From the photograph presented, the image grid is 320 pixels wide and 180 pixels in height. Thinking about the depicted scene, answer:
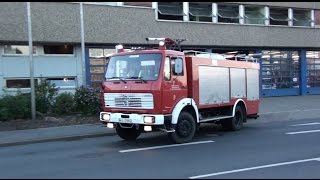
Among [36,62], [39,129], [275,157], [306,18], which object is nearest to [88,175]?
[275,157]

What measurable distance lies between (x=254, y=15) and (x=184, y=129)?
65.4 ft

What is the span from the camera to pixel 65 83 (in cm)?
2525

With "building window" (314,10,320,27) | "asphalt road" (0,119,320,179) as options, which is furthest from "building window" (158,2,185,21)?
"asphalt road" (0,119,320,179)

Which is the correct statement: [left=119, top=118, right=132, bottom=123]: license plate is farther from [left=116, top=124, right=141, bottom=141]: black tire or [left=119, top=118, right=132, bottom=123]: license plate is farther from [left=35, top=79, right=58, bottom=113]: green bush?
[left=35, top=79, right=58, bottom=113]: green bush

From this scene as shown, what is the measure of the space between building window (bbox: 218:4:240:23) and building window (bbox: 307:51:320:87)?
7.58m

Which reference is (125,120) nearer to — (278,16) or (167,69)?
(167,69)

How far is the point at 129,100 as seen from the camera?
13.4 m

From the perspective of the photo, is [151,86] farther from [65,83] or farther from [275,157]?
[65,83]

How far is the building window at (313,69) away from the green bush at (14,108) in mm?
22719

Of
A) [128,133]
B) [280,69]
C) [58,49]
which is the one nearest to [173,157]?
[128,133]

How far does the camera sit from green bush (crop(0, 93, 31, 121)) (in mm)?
18172

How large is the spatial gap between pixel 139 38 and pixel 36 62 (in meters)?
5.58

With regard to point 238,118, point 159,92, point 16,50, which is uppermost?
point 16,50

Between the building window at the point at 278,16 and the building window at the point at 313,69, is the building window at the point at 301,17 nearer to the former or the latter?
the building window at the point at 278,16
